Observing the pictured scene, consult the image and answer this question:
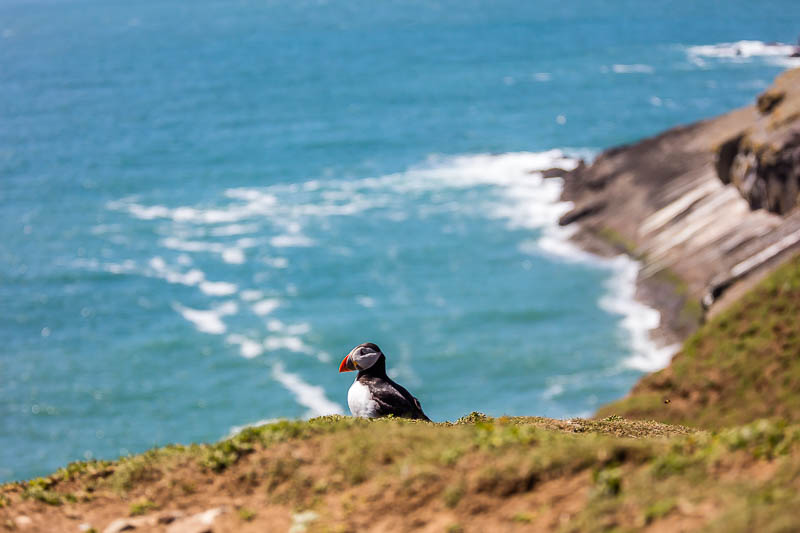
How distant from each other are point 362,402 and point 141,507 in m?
5.09

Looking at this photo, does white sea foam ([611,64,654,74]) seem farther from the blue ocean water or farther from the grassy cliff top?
the grassy cliff top

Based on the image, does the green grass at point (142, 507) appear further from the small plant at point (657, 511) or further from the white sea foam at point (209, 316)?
the white sea foam at point (209, 316)

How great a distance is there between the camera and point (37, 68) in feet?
552

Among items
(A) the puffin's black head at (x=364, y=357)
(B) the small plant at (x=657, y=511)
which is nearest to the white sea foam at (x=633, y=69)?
(A) the puffin's black head at (x=364, y=357)

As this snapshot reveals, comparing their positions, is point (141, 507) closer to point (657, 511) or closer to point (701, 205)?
point (657, 511)

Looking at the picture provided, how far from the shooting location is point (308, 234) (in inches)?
3435

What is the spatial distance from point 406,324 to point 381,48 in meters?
115

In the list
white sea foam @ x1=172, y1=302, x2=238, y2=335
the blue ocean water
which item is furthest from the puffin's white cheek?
white sea foam @ x1=172, y1=302, x2=238, y2=335

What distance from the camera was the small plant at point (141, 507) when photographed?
1152cm

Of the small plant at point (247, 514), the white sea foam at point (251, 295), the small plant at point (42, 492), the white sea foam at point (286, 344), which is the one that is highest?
the white sea foam at point (251, 295)

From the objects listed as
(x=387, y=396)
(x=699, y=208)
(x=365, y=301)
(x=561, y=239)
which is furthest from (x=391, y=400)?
(x=561, y=239)

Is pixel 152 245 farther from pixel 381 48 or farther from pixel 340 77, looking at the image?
pixel 381 48

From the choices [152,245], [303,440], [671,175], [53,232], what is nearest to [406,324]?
[671,175]

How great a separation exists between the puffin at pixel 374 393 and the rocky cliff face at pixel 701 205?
108ft
